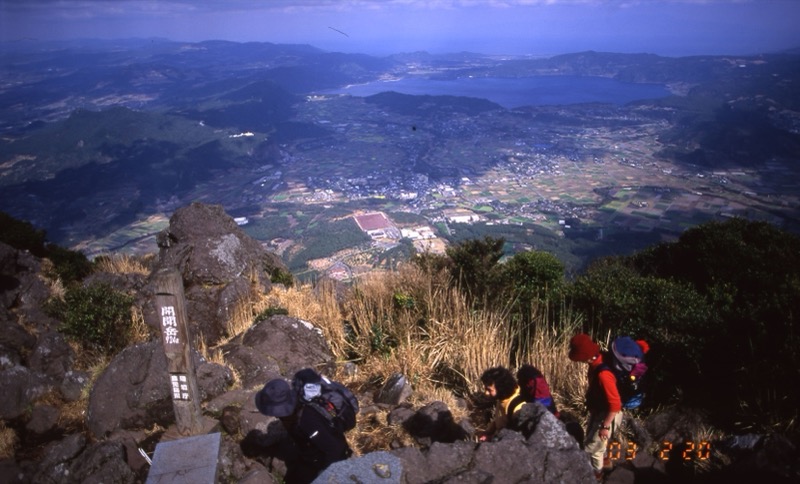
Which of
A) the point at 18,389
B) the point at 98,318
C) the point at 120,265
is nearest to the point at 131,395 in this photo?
the point at 18,389

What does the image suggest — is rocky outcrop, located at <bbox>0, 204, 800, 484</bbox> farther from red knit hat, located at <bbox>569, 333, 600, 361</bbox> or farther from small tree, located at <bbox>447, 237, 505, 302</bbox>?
small tree, located at <bbox>447, 237, 505, 302</bbox>

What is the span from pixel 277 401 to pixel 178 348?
94cm

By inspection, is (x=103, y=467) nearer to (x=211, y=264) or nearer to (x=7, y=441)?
(x=7, y=441)

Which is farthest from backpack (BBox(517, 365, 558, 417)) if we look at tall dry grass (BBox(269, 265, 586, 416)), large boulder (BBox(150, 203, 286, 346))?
large boulder (BBox(150, 203, 286, 346))

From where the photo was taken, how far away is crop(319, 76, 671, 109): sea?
91.2 metres

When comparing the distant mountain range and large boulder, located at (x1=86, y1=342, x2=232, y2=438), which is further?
the distant mountain range

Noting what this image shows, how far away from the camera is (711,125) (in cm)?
5725

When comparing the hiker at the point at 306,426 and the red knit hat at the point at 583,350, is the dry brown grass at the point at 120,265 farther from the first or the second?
the red knit hat at the point at 583,350

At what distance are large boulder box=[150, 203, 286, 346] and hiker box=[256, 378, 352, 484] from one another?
11.6ft

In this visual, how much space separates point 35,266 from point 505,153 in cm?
5629

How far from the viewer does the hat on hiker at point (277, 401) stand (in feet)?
9.98

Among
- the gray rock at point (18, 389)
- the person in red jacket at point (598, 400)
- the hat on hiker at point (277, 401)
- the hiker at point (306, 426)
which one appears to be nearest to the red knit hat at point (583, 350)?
the person in red jacket at point (598, 400)

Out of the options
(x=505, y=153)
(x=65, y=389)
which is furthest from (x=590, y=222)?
(x=65, y=389)

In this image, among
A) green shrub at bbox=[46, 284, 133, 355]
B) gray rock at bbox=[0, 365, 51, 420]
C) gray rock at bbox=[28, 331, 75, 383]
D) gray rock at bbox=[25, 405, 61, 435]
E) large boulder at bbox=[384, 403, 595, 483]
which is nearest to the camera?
large boulder at bbox=[384, 403, 595, 483]
